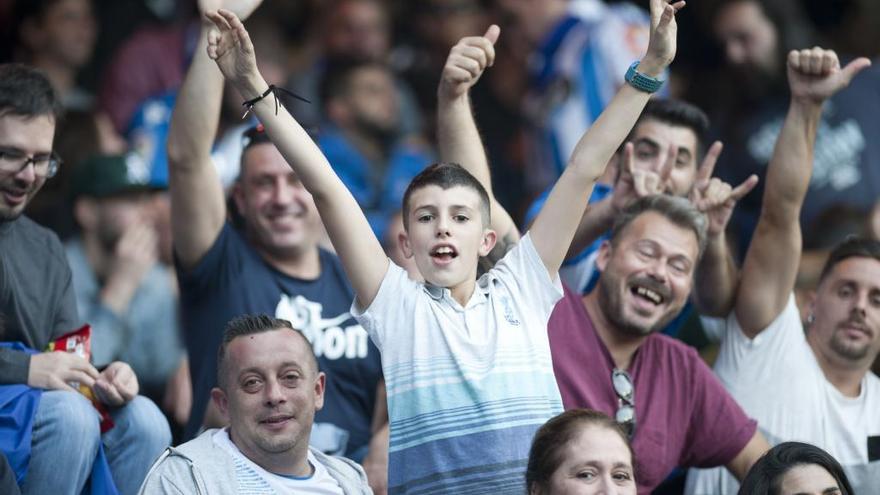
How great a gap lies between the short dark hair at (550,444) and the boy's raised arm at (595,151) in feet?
1.66

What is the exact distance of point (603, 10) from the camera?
26.9 ft

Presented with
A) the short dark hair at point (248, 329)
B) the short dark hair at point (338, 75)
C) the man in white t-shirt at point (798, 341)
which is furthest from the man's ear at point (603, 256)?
the short dark hair at point (338, 75)

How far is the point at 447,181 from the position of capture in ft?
15.4

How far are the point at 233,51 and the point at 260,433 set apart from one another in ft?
3.75

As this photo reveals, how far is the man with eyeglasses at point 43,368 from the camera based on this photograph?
4.87 meters

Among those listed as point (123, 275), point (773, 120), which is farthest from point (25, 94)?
point (773, 120)

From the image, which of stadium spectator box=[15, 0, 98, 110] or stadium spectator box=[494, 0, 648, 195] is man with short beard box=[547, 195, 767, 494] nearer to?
stadium spectator box=[494, 0, 648, 195]

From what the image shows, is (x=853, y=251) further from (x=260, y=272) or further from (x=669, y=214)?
(x=260, y=272)

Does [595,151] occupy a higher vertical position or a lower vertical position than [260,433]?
higher

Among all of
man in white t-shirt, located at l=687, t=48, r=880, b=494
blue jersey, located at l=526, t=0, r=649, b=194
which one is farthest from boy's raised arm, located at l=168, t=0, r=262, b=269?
blue jersey, located at l=526, t=0, r=649, b=194

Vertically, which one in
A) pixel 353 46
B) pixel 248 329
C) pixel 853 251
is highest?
pixel 353 46

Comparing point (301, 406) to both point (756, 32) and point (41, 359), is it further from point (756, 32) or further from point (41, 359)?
point (756, 32)

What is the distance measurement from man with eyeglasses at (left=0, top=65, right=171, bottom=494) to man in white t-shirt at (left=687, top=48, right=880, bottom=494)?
86.0 inches

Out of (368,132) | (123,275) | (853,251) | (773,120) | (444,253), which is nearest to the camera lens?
(444,253)
